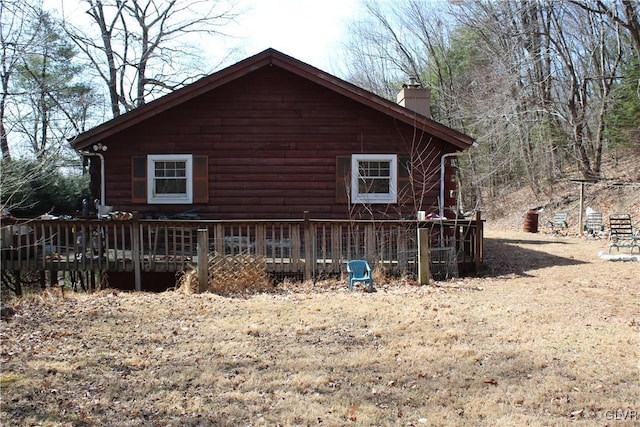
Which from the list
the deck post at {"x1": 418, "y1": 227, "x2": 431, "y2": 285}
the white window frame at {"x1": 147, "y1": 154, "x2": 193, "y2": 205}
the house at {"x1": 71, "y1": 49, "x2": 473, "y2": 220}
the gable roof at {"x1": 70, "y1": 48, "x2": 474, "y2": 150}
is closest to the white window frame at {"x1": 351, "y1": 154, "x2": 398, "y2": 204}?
the house at {"x1": 71, "y1": 49, "x2": 473, "y2": 220}

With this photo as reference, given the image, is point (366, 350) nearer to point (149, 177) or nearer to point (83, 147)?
point (149, 177)

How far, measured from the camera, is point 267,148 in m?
13.8

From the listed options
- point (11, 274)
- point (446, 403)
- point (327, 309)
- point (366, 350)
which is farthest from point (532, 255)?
point (11, 274)

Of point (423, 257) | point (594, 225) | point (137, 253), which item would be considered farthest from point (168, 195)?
point (594, 225)

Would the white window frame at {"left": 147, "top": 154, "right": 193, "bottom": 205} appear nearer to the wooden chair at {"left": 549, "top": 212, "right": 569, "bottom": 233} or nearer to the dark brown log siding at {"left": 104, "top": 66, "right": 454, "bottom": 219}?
the dark brown log siding at {"left": 104, "top": 66, "right": 454, "bottom": 219}

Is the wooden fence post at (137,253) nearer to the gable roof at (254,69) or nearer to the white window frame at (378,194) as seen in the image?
the gable roof at (254,69)

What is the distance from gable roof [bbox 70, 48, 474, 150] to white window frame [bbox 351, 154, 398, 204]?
1037 mm

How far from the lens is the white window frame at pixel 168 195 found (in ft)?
44.8

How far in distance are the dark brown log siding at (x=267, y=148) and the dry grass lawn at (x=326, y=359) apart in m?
4.78

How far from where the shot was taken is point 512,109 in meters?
28.3

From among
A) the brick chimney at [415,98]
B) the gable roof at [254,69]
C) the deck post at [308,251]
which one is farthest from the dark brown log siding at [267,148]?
the deck post at [308,251]

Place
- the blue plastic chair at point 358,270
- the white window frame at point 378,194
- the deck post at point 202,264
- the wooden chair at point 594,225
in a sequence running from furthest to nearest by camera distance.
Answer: the wooden chair at point 594,225, the white window frame at point 378,194, the blue plastic chair at point 358,270, the deck post at point 202,264

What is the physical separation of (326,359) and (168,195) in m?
8.97

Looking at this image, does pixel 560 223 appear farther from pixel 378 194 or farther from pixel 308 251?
pixel 308 251
